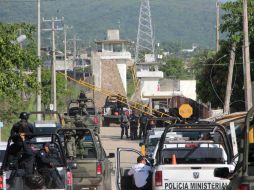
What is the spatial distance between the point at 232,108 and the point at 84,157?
1300 inches

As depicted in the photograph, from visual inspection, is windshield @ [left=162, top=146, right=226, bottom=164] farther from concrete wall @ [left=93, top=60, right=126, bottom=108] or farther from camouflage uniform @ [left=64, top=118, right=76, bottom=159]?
concrete wall @ [left=93, top=60, right=126, bottom=108]

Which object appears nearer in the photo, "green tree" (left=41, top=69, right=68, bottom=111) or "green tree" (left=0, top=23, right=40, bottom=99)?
"green tree" (left=0, top=23, right=40, bottom=99)

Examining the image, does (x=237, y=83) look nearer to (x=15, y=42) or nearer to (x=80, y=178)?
(x=15, y=42)

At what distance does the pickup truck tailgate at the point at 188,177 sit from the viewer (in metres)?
17.2

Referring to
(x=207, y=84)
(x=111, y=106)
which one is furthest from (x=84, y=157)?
(x=111, y=106)

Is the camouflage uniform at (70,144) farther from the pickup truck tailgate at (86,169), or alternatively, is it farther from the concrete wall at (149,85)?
the concrete wall at (149,85)

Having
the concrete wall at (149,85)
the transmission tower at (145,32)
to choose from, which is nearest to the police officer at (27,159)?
the concrete wall at (149,85)

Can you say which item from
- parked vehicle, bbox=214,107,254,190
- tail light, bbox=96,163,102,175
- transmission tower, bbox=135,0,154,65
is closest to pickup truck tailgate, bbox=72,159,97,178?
tail light, bbox=96,163,102,175

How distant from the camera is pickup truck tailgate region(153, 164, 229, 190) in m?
17.2

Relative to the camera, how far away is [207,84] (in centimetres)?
5859

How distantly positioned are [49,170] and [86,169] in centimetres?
418

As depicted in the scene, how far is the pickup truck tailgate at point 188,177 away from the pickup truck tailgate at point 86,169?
427cm

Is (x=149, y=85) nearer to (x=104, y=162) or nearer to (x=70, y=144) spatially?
(x=70, y=144)

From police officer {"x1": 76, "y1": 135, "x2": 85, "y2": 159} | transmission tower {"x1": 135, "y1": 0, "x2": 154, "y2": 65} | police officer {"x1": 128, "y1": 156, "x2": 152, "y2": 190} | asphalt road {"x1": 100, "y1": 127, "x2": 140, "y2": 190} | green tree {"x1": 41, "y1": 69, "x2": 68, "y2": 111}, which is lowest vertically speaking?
asphalt road {"x1": 100, "y1": 127, "x2": 140, "y2": 190}
